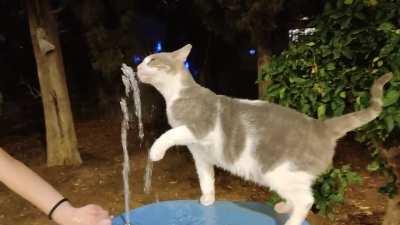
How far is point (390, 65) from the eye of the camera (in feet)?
5.81

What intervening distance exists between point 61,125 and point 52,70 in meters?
0.63

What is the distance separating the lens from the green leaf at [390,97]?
1.68 meters

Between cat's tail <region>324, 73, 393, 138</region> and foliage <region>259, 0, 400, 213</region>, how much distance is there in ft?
0.24

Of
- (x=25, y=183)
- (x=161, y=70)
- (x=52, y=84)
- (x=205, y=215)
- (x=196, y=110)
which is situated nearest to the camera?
(x=25, y=183)

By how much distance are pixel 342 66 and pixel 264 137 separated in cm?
61

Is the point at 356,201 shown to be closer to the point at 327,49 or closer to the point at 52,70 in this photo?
the point at 327,49

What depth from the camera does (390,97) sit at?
5.55 ft

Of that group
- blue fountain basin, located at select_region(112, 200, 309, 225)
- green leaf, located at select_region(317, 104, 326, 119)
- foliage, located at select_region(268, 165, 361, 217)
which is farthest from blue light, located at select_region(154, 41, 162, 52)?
green leaf, located at select_region(317, 104, 326, 119)

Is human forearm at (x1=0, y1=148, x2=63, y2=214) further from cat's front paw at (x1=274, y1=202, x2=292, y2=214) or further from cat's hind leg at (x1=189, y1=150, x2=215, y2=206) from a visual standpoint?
cat's front paw at (x1=274, y1=202, x2=292, y2=214)

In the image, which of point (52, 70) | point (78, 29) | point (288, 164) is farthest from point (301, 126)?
point (78, 29)

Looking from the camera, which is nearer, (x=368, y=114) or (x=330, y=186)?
(x=368, y=114)

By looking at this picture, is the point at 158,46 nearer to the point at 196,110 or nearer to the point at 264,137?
the point at 196,110

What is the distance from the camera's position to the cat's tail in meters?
1.66

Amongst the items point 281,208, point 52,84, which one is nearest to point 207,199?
point 281,208
